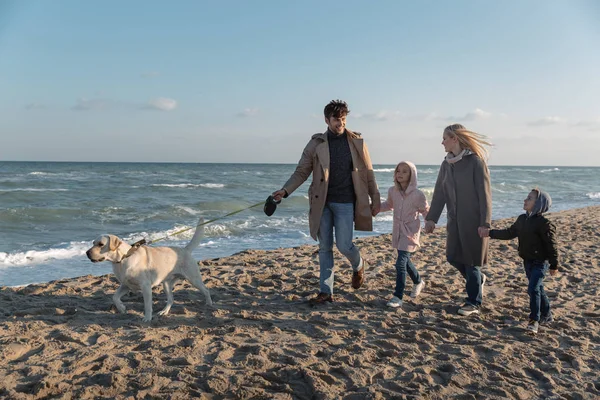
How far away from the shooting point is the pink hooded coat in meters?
5.00

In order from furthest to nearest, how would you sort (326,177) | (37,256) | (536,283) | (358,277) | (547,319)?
(37,256) < (358,277) < (326,177) < (547,319) < (536,283)

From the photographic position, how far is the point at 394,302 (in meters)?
5.02

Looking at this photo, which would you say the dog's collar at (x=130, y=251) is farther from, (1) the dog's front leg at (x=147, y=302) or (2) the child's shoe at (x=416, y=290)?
(2) the child's shoe at (x=416, y=290)

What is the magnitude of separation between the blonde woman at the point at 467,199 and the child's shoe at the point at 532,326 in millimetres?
544

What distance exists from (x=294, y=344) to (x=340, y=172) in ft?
5.93

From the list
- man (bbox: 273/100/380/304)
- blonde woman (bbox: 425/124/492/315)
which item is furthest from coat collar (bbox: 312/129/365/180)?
blonde woman (bbox: 425/124/492/315)

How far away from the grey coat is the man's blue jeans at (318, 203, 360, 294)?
0.99m

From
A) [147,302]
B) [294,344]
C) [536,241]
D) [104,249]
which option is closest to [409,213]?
[536,241]

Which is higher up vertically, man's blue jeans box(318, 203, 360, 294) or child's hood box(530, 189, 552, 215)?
child's hood box(530, 189, 552, 215)

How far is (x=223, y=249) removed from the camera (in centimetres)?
987

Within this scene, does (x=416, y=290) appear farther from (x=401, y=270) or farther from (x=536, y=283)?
(x=536, y=283)

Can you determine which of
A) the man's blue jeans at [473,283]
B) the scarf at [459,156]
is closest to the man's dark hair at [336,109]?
the scarf at [459,156]

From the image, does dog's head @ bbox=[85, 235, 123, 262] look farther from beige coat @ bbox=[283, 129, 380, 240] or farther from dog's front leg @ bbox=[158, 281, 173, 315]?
→ beige coat @ bbox=[283, 129, 380, 240]

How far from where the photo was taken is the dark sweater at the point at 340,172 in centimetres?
490
